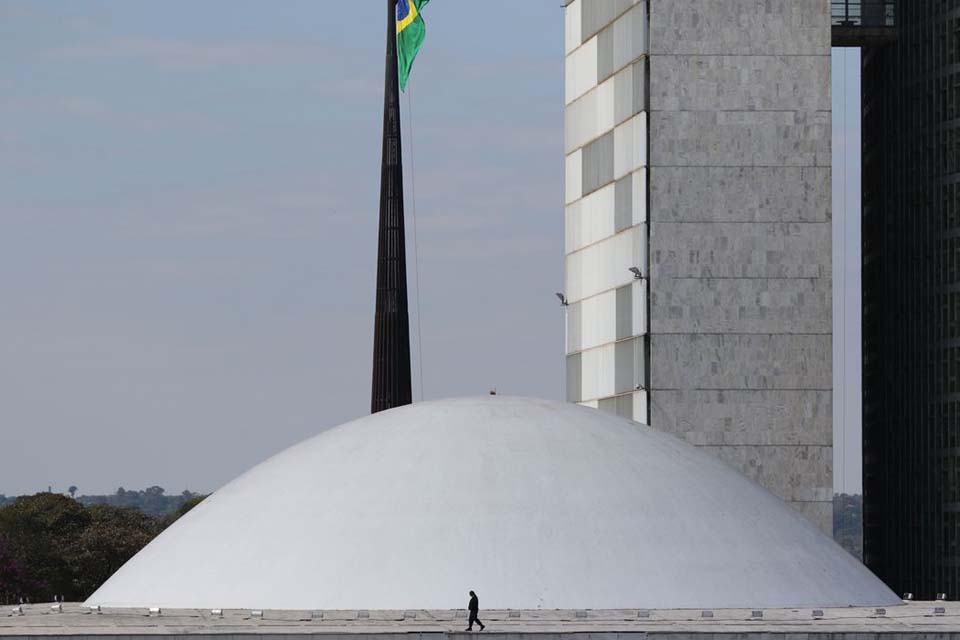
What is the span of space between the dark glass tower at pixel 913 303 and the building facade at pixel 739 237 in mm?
8582

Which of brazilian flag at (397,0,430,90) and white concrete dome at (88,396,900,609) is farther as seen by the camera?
brazilian flag at (397,0,430,90)

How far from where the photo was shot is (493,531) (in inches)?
2489

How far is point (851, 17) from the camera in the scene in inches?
4432

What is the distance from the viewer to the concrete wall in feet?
331

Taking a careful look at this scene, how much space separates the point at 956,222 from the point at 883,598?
43.0m

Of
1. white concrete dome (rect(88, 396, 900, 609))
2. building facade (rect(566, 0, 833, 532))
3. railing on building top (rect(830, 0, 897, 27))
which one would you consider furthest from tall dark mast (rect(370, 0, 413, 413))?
white concrete dome (rect(88, 396, 900, 609))

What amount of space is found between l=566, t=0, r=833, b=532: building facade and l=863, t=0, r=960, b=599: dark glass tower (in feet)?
28.2

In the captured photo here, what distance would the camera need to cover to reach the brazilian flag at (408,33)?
4163 inches

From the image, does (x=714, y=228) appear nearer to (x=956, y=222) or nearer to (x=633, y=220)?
(x=633, y=220)

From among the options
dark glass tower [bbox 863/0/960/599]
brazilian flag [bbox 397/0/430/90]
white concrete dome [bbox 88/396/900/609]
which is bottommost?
white concrete dome [bbox 88/396/900/609]

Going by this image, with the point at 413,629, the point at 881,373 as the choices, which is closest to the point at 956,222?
the point at 881,373

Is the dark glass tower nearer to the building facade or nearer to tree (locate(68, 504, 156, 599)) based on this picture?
the building facade

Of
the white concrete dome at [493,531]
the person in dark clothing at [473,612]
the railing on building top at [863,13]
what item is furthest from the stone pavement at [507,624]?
the railing on building top at [863,13]

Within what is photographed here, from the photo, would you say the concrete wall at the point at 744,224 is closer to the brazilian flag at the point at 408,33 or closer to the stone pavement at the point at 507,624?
the brazilian flag at the point at 408,33
